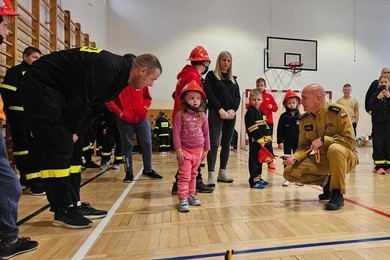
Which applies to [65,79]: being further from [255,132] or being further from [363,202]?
[363,202]

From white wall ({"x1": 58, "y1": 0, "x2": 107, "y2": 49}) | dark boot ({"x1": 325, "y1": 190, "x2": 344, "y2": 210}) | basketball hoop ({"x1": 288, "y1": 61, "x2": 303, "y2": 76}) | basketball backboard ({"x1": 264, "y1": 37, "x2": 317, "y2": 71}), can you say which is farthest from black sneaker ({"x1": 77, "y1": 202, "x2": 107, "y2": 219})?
basketball hoop ({"x1": 288, "y1": 61, "x2": 303, "y2": 76})

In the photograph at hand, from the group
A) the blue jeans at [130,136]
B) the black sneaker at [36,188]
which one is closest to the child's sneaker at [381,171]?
the blue jeans at [130,136]

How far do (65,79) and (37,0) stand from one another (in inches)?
136

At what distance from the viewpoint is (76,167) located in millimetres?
2393

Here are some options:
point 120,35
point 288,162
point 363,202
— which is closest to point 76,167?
point 288,162

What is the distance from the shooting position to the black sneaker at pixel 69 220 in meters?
2.09

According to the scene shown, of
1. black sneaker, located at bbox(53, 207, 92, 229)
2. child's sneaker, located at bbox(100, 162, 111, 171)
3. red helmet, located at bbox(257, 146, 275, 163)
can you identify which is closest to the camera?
black sneaker, located at bbox(53, 207, 92, 229)

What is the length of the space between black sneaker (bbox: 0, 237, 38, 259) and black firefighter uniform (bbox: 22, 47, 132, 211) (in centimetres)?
38

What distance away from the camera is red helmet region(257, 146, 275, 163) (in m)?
3.48

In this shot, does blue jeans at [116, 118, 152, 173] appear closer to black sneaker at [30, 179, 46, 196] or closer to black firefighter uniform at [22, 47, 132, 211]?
black sneaker at [30, 179, 46, 196]

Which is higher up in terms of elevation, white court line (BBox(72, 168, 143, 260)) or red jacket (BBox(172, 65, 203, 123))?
red jacket (BBox(172, 65, 203, 123))

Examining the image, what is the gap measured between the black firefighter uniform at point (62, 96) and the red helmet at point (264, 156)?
6.54 feet

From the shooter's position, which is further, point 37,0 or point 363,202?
point 37,0

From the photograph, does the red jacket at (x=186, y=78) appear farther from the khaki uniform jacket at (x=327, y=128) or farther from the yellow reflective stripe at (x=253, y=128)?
the khaki uniform jacket at (x=327, y=128)
